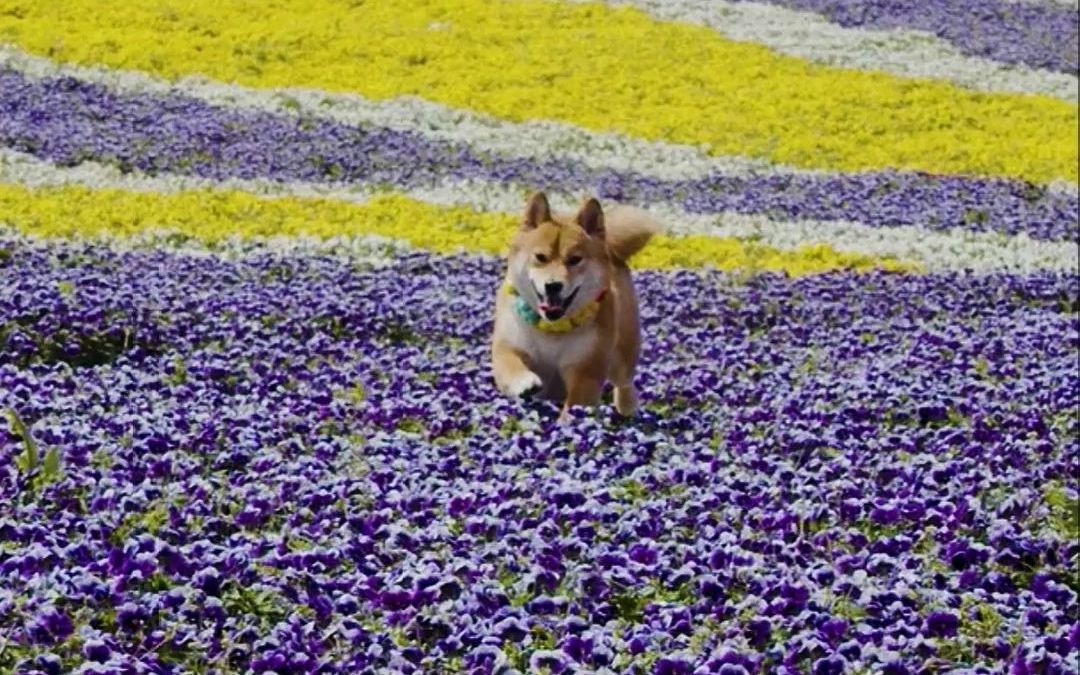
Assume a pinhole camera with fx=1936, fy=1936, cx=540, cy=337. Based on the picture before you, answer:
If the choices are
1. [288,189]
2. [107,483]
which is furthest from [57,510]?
[288,189]

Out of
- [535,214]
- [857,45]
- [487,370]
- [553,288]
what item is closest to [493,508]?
[553,288]

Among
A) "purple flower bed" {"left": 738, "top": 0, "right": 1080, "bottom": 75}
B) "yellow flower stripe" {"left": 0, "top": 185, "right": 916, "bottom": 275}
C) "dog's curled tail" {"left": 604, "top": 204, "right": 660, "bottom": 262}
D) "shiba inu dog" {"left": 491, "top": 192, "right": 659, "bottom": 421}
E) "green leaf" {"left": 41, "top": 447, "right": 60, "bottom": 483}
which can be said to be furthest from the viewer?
"purple flower bed" {"left": 738, "top": 0, "right": 1080, "bottom": 75}

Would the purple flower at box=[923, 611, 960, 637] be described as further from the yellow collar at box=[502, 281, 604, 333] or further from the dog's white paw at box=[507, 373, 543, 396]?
the yellow collar at box=[502, 281, 604, 333]

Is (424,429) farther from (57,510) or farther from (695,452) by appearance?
(57,510)

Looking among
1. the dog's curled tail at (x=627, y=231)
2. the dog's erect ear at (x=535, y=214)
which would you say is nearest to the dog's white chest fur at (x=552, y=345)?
the dog's erect ear at (x=535, y=214)

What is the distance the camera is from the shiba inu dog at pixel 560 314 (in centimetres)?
1148

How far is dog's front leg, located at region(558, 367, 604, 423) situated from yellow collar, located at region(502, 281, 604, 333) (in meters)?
0.27

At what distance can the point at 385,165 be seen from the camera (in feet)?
92.6

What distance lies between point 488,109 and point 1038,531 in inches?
997

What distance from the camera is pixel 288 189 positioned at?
2586 centimetres

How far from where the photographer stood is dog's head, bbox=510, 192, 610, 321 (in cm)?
1141

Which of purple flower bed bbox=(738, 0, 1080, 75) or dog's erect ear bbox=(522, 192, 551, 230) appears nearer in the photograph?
dog's erect ear bbox=(522, 192, 551, 230)

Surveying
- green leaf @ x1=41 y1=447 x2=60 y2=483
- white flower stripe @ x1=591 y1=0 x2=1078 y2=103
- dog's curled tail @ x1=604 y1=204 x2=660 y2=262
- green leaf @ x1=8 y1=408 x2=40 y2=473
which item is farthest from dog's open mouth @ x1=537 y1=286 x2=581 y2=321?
white flower stripe @ x1=591 y1=0 x2=1078 y2=103

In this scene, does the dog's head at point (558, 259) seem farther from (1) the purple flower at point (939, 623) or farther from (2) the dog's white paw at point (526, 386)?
(1) the purple flower at point (939, 623)
